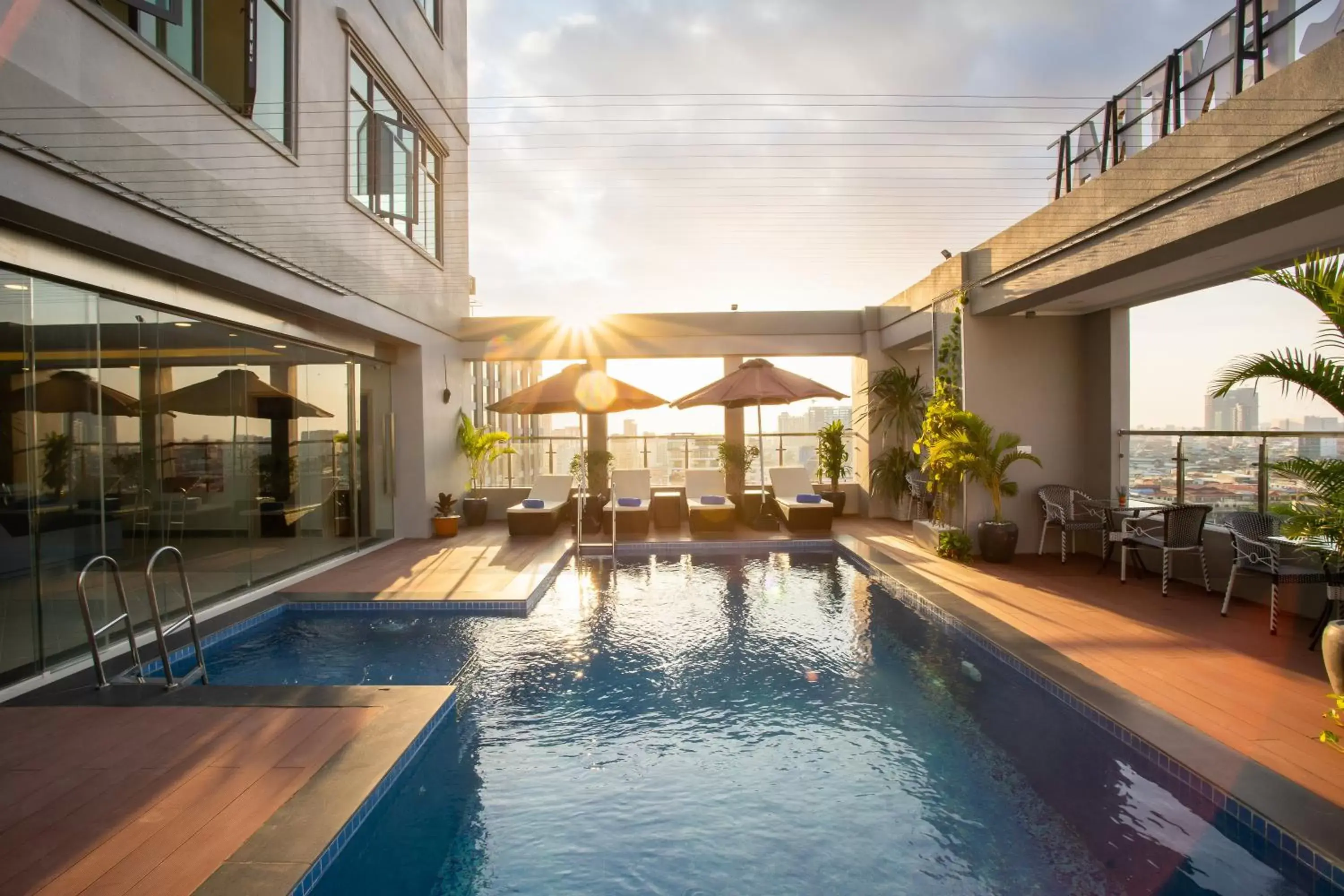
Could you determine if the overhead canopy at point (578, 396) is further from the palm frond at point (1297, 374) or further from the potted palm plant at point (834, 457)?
the palm frond at point (1297, 374)

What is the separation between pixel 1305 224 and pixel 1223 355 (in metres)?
2.31

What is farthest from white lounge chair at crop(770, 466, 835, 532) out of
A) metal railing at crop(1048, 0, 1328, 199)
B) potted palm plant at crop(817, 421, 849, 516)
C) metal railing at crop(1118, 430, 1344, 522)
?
metal railing at crop(1048, 0, 1328, 199)

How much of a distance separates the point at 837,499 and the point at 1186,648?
7.42 metres

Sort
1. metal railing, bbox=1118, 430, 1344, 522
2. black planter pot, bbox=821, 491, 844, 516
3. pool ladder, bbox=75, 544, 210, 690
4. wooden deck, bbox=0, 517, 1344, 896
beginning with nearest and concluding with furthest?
wooden deck, bbox=0, 517, 1344, 896
pool ladder, bbox=75, 544, 210, 690
metal railing, bbox=1118, 430, 1344, 522
black planter pot, bbox=821, 491, 844, 516

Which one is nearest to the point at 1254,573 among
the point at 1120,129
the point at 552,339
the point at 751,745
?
the point at 1120,129

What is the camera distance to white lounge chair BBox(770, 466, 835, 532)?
1041 centimetres

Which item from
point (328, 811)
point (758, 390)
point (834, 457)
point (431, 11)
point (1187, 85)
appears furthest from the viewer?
point (834, 457)

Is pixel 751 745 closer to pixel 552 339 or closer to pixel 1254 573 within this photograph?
pixel 1254 573

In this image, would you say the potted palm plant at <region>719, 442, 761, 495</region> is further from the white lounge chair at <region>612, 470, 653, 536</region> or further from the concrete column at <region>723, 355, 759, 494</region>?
the white lounge chair at <region>612, 470, 653, 536</region>

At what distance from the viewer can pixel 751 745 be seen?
13.1 ft

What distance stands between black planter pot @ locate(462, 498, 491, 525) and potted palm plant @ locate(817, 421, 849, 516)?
5646 mm

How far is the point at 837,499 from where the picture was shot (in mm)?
12281

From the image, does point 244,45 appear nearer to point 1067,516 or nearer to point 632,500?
point 632,500

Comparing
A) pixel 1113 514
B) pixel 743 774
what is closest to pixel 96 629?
pixel 743 774
